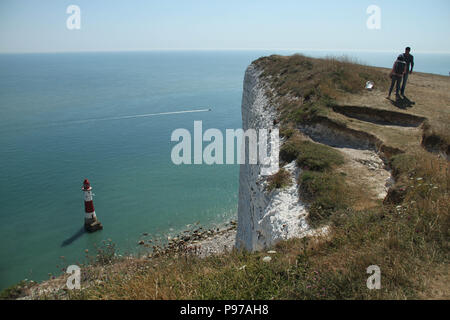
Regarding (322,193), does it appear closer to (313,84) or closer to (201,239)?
(313,84)

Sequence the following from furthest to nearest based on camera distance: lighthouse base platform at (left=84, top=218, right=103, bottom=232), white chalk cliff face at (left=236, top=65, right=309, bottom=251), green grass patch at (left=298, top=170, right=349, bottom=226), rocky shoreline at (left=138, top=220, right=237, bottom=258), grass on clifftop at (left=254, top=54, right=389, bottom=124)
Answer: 1. lighthouse base platform at (left=84, top=218, right=103, bottom=232)
2. rocky shoreline at (left=138, top=220, right=237, bottom=258)
3. grass on clifftop at (left=254, top=54, right=389, bottom=124)
4. white chalk cliff face at (left=236, top=65, right=309, bottom=251)
5. green grass patch at (left=298, top=170, right=349, bottom=226)

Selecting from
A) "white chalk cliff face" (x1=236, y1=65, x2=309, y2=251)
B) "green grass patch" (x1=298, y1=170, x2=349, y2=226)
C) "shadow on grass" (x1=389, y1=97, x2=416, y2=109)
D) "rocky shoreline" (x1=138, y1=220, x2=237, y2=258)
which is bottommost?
"rocky shoreline" (x1=138, y1=220, x2=237, y2=258)

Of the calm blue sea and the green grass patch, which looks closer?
the green grass patch

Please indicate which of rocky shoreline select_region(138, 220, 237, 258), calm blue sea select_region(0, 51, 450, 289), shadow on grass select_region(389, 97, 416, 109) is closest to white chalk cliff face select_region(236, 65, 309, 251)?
rocky shoreline select_region(138, 220, 237, 258)

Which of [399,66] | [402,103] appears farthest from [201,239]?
[399,66]

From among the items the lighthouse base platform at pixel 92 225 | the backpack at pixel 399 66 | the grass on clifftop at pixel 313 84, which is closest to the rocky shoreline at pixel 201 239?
the lighthouse base platform at pixel 92 225

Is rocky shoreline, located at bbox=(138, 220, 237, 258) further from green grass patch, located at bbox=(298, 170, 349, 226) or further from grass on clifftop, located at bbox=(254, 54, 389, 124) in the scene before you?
green grass patch, located at bbox=(298, 170, 349, 226)
